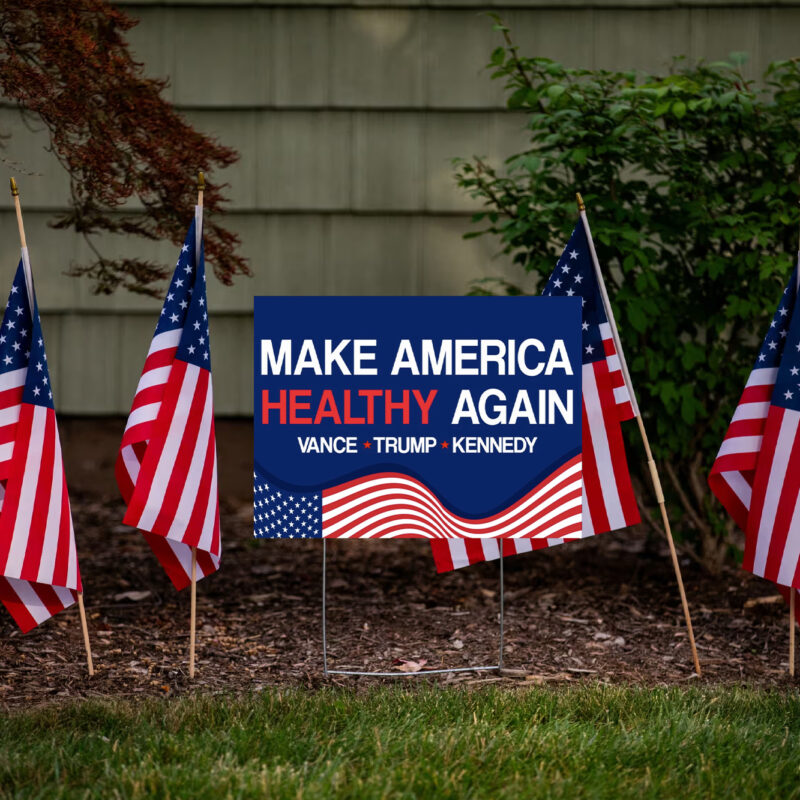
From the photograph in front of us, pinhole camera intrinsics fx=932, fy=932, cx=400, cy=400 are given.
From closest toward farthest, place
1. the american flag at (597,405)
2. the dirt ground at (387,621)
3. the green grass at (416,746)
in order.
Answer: the green grass at (416,746), the dirt ground at (387,621), the american flag at (597,405)

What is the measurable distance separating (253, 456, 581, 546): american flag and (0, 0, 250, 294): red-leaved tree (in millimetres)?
1719

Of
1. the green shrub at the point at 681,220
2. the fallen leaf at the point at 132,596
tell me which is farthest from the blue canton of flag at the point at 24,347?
the green shrub at the point at 681,220

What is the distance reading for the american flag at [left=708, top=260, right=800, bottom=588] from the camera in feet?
13.7

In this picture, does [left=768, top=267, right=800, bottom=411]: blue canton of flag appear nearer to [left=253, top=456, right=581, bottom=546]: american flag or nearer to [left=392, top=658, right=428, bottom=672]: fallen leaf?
[left=253, top=456, right=581, bottom=546]: american flag

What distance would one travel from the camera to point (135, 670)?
14.1ft

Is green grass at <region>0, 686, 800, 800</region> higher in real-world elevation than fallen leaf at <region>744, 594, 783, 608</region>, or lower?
lower

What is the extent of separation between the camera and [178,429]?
163 inches

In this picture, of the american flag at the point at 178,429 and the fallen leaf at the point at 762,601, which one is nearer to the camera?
the american flag at the point at 178,429

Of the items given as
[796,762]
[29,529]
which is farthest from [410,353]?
[796,762]

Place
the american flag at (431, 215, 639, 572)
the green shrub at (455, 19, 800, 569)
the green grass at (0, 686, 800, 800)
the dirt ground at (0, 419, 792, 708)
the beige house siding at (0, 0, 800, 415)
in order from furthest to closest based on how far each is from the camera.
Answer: the beige house siding at (0, 0, 800, 415)
the green shrub at (455, 19, 800, 569)
the american flag at (431, 215, 639, 572)
the dirt ground at (0, 419, 792, 708)
the green grass at (0, 686, 800, 800)

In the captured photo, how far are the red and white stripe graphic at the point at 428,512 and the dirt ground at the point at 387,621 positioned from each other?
674 mm

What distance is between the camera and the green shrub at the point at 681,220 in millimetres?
5223

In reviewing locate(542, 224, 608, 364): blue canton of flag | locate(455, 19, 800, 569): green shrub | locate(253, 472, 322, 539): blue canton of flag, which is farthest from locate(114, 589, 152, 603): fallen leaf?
locate(542, 224, 608, 364): blue canton of flag

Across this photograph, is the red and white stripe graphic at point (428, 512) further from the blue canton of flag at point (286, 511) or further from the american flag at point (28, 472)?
the american flag at point (28, 472)
